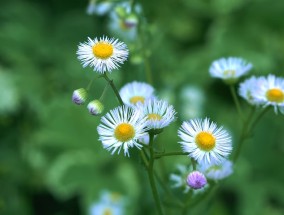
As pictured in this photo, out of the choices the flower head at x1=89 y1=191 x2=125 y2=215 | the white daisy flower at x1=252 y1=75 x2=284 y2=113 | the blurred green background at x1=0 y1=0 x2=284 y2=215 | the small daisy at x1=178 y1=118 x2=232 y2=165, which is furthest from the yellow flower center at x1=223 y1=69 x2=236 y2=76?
the flower head at x1=89 y1=191 x2=125 y2=215

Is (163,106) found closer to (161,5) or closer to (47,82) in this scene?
(47,82)

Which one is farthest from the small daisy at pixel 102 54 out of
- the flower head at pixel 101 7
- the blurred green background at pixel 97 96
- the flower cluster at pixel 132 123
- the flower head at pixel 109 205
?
the flower head at pixel 109 205

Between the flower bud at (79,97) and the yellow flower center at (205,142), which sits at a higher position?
the flower bud at (79,97)

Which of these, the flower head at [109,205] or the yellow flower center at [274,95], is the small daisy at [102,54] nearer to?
the yellow flower center at [274,95]

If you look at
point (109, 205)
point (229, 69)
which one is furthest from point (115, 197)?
point (229, 69)

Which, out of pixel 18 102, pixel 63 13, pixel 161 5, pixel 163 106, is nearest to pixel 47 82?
pixel 18 102

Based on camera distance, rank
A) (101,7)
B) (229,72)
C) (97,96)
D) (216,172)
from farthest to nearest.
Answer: (97,96) → (101,7) → (229,72) → (216,172)

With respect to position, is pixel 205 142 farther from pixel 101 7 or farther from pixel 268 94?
pixel 101 7
